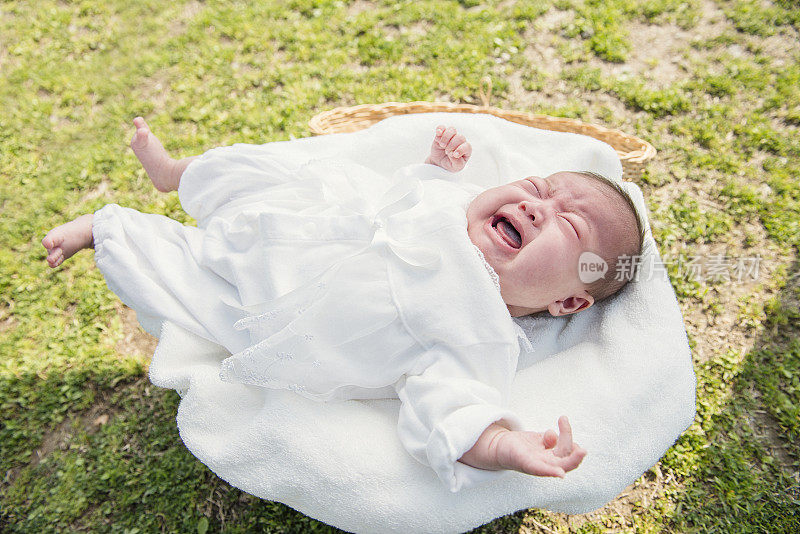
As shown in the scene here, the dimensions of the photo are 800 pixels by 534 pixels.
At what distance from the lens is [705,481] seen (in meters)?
2.45

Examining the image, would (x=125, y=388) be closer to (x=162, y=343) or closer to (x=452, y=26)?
(x=162, y=343)

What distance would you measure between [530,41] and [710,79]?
1235 mm

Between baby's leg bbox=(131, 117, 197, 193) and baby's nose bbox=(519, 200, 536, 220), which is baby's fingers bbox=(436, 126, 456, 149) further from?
baby's leg bbox=(131, 117, 197, 193)

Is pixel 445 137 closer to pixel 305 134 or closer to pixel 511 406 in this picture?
pixel 511 406

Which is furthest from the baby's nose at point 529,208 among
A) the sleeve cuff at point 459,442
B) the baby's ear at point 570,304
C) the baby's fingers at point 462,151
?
the sleeve cuff at point 459,442

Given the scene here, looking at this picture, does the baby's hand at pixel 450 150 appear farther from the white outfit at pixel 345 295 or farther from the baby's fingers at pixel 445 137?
the white outfit at pixel 345 295

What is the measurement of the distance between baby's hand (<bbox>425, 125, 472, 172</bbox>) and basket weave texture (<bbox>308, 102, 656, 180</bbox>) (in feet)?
2.17

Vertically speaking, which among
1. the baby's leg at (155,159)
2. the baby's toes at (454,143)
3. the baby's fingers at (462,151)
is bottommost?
the baby's fingers at (462,151)

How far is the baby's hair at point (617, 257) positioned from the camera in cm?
Result: 208

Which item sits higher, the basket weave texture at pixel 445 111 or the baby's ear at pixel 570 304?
the basket weave texture at pixel 445 111

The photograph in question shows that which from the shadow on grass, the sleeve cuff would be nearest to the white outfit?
the sleeve cuff

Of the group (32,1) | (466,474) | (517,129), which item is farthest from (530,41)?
(32,1)

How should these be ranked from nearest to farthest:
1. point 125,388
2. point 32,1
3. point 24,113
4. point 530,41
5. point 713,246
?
1. point 125,388
2. point 713,246
3. point 24,113
4. point 530,41
5. point 32,1

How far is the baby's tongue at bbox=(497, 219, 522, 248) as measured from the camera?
6.75 ft
